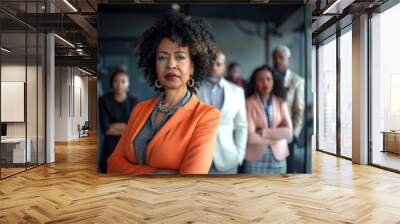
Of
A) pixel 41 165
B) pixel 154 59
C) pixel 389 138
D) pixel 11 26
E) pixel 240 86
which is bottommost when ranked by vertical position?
pixel 41 165

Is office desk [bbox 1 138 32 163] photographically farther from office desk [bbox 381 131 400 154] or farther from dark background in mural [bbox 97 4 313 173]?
office desk [bbox 381 131 400 154]

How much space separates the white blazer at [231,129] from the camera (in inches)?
250

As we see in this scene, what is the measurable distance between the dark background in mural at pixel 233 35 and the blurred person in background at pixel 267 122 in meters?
0.25

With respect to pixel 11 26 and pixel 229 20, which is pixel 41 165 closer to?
pixel 11 26

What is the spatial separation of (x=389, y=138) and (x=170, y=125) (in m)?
4.78

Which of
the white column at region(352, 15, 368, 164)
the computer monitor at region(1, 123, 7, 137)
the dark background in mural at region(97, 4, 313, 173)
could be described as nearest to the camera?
the dark background in mural at region(97, 4, 313, 173)

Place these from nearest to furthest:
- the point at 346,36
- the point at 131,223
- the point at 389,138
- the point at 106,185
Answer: the point at 131,223
the point at 106,185
the point at 389,138
the point at 346,36

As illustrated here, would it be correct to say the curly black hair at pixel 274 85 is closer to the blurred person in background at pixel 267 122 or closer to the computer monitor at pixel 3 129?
the blurred person in background at pixel 267 122

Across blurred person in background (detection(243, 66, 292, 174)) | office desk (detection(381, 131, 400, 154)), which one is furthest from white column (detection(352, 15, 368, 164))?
blurred person in background (detection(243, 66, 292, 174))

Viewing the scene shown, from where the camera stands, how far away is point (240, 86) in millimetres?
6445

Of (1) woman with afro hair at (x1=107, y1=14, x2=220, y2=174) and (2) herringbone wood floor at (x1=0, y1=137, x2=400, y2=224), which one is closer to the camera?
(2) herringbone wood floor at (x1=0, y1=137, x2=400, y2=224)

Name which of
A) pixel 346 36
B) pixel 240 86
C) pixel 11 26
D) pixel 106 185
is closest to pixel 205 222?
pixel 106 185

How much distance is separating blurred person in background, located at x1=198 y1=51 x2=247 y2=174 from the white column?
3399 mm

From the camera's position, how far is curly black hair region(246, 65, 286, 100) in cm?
647
